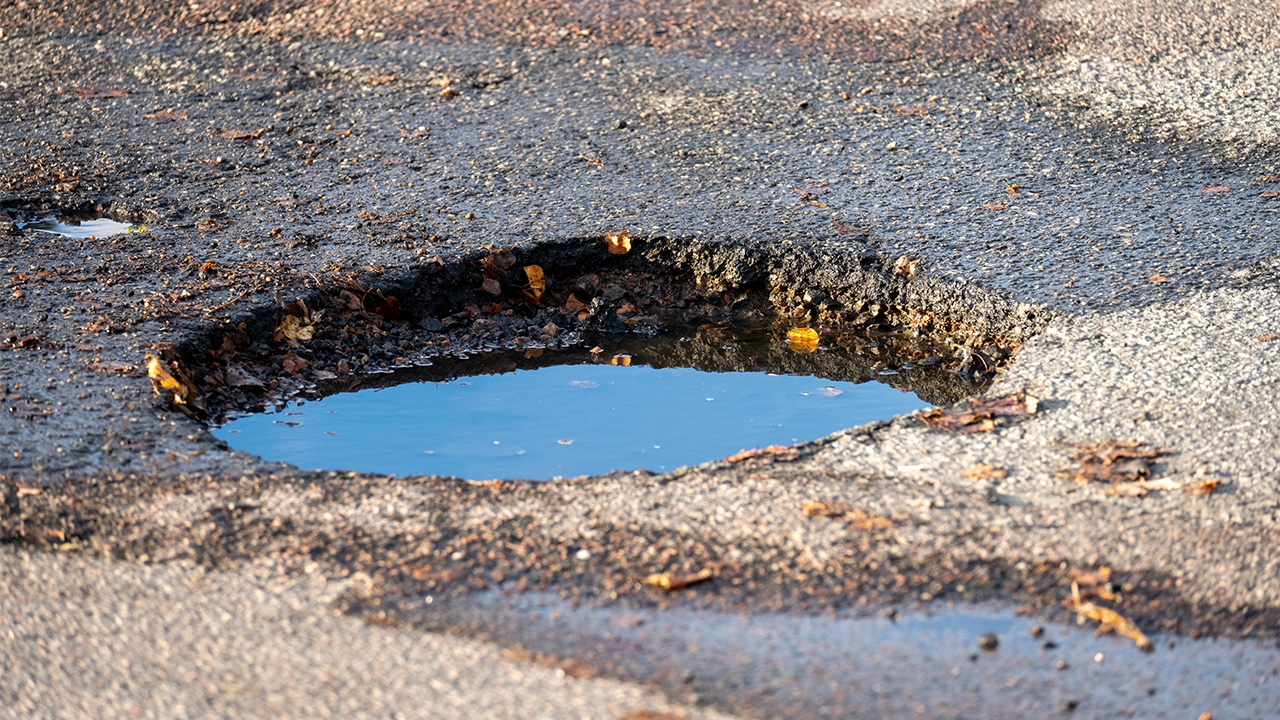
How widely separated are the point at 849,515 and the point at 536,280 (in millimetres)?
2318

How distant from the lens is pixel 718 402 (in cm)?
473

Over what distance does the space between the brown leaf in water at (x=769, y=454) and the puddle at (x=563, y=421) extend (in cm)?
43

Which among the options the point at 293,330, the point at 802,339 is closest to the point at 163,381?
the point at 293,330

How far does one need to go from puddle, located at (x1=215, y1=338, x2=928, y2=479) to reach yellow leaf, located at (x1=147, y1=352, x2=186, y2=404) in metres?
0.20

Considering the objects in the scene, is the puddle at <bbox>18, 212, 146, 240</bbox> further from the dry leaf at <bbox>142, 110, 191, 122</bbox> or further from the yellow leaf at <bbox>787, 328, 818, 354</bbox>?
the yellow leaf at <bbox>787, 328, 818, 354</bbox>

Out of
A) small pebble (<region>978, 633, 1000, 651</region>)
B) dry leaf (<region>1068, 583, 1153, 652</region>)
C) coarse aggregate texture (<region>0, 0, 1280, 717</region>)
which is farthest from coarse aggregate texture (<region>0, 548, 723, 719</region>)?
dry leaf (<region>1068, 583, 1153, 652</region>)

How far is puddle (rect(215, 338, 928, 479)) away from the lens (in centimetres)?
417

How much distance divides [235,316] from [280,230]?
2.94 ft

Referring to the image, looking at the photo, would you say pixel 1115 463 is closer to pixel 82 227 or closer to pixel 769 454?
pixel 769 454

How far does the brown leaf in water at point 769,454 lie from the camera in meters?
3.71

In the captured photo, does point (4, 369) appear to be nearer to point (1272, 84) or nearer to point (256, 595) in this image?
point (256, 595)

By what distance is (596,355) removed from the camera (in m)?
5.10

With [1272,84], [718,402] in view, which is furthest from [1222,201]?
[718,402]

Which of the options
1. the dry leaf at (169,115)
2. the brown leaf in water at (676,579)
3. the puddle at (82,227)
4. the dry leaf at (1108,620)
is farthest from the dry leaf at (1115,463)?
the dry leaf at (169,115)
